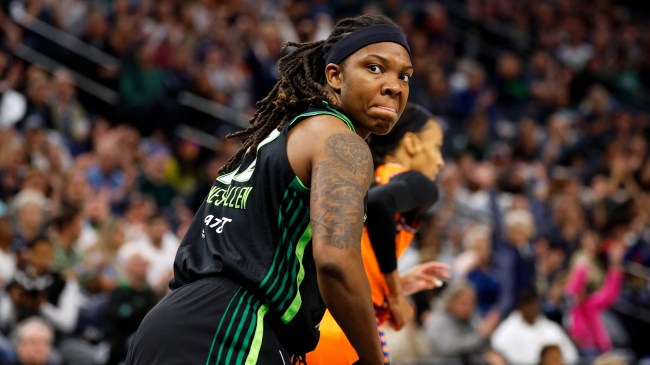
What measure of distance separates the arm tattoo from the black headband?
0.40m

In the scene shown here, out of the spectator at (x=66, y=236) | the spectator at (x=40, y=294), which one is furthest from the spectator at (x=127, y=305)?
the spectator at (x=66, y=236)

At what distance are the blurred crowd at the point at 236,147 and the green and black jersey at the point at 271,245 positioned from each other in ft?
14.8

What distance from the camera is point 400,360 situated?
348 inches

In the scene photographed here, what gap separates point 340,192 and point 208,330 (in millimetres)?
596

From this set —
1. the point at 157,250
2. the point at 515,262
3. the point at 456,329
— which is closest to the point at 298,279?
the point at 456,329

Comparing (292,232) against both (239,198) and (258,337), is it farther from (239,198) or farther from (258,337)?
(258,337)

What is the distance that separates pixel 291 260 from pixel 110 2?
455 inches

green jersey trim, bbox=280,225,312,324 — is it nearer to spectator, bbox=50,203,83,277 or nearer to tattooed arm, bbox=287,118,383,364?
tattooed arm, bbox=287,118,383,364

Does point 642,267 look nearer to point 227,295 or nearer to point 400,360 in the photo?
point 400,360

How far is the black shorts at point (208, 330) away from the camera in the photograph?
3008 mm

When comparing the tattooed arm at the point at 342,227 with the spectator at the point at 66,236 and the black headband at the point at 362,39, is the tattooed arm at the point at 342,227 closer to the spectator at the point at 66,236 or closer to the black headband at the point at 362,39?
the black headband at the point at 362,39

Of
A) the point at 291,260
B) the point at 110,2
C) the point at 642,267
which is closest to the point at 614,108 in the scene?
the point at 642,267

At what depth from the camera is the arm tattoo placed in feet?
9.62

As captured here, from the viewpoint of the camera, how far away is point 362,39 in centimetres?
333
